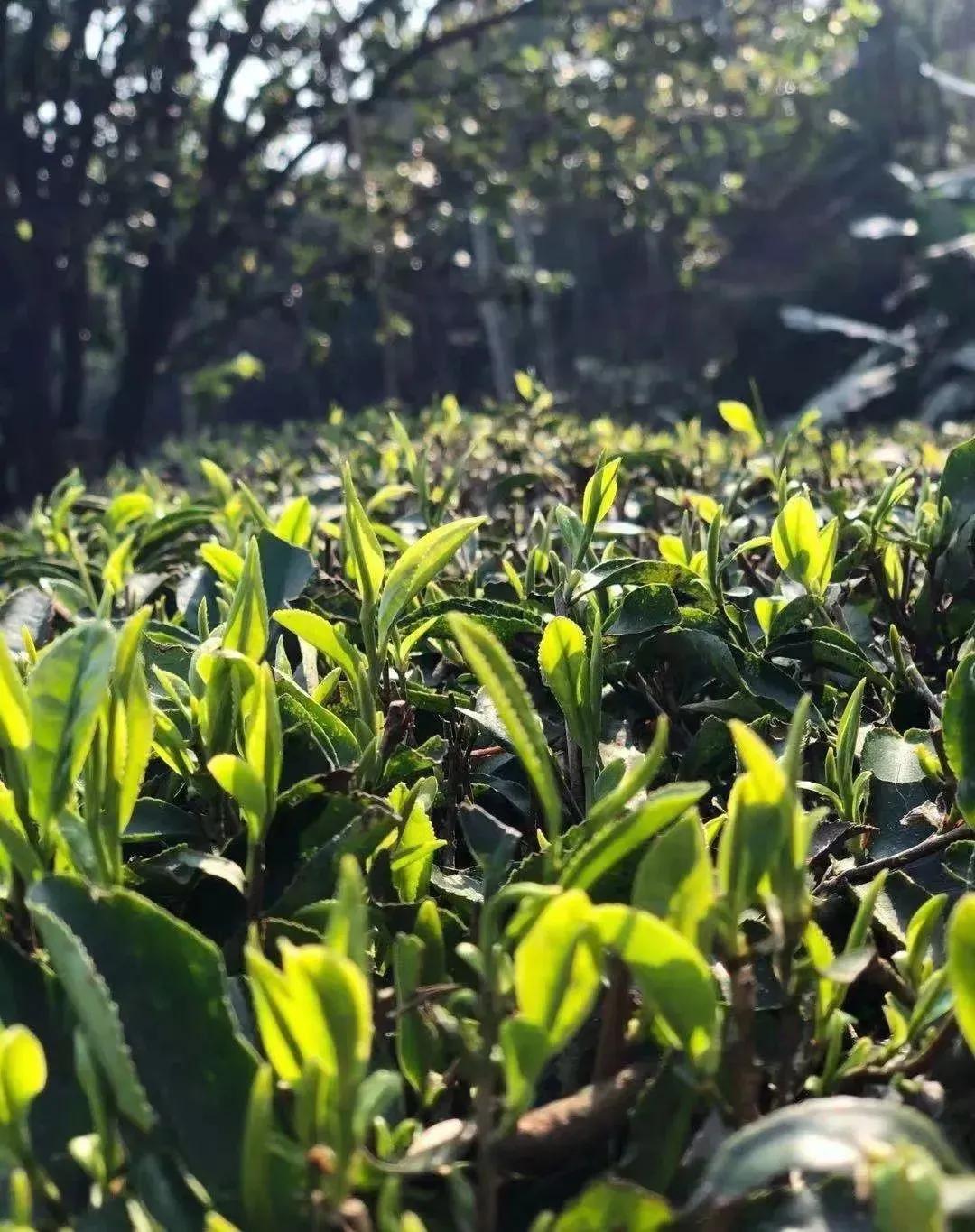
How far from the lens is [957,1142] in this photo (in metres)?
0.64

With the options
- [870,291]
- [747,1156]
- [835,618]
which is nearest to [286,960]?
[747,1156]

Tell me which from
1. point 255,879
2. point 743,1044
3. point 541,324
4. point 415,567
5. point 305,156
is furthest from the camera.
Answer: point 541,324

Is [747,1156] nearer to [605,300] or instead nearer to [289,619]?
[289,619]

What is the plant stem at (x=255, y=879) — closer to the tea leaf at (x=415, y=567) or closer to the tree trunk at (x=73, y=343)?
the tea leaf at (x=415, y=567)

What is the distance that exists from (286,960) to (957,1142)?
40 cm

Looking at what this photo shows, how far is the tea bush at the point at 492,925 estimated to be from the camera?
0.56 m

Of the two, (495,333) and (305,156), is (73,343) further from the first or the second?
(495,333)

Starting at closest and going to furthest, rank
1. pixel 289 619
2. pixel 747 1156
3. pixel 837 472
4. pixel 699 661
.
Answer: pixel 747 1156 → pixel 289 619 → pixel 699 661 → pixel 837 472

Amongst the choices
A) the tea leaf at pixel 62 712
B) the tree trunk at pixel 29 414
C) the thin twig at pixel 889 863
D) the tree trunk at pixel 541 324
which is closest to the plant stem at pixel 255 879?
the tea leaf at pixel 62 712

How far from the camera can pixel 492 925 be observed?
24.5 inches

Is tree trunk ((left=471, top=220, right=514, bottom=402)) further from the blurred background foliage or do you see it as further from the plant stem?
the plant stem

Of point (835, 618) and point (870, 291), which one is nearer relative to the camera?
point (835, 618)

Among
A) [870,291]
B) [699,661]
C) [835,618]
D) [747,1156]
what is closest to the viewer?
[747,1156]

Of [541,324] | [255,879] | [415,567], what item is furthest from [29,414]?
[541,324]
